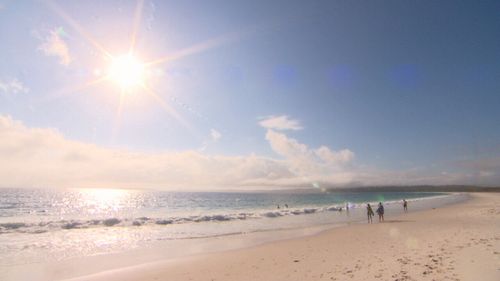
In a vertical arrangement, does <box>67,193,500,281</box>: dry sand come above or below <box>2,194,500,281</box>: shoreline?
above

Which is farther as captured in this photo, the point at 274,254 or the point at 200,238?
the point at 200,238

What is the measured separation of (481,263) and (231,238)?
1675 centimetres

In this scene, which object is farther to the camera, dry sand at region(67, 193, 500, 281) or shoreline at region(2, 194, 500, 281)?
shoreline at region(2, 194, 500, 281)

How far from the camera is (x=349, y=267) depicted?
1236cm

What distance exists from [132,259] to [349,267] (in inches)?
433

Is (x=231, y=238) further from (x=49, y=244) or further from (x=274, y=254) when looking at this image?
(x=49, y=244)

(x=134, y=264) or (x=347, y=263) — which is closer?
(x=347, y=263)

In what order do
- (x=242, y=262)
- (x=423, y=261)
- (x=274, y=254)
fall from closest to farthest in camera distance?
(x=423, y=261)
(x=242, y=262)
(x=274, y=254)

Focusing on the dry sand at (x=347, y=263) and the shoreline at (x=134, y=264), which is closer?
the dry sand at (x=347, y=263)

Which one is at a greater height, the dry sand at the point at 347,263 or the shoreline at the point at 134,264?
the dry sand at the point at 347,263

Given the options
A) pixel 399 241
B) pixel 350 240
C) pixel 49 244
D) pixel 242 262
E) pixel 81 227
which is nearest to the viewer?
pixel 242 262

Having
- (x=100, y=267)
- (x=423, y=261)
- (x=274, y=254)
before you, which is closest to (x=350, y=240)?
(x=274, y=254)

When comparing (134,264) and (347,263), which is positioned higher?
(347,263)

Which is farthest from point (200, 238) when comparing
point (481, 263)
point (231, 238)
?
point (481, 263)
